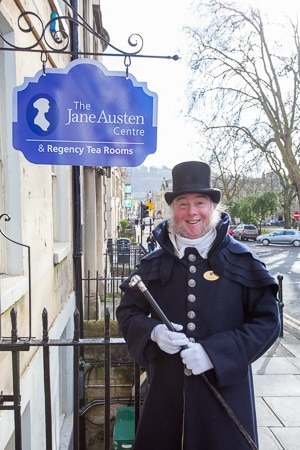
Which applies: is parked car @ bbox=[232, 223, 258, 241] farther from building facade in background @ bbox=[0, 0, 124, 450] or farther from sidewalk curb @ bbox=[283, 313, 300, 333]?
building facade in background @ bbox=[0, 0, 124, 450]

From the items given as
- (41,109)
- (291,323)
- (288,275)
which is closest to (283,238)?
(288,275)

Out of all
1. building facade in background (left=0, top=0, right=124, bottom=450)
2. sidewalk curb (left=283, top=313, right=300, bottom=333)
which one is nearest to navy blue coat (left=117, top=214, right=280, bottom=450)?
building facade in background (left=0, top=0, right=124, bottom=450)

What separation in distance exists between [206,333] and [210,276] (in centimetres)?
25

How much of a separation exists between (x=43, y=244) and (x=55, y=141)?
4.88 ft

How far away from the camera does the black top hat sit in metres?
1.98

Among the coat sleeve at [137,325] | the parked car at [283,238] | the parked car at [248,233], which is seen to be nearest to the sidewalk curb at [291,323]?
the coat sleeve at [137,325]

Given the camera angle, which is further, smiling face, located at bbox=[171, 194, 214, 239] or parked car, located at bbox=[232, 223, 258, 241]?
parked car, located at bbox=[232, 223, 258, 241]

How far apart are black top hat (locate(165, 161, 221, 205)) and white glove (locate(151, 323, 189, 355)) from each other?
0.63 metres

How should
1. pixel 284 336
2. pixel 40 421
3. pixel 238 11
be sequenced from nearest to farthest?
pixel 40 421 < pixel 284 336 < pixel 238 11

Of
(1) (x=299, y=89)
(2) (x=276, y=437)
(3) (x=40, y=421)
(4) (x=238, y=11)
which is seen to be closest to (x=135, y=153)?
(3) (x=40, y=421)

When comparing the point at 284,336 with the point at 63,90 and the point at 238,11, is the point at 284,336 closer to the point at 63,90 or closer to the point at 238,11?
the point at 63,90

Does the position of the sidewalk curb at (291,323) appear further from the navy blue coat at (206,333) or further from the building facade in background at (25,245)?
the navy blue coat at (206,333)

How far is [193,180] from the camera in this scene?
2006 mm

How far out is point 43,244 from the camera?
3967 millimetres
